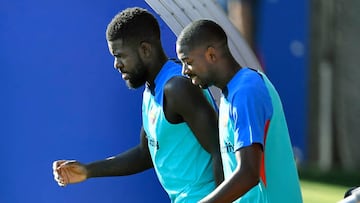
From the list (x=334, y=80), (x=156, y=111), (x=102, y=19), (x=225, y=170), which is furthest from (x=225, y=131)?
(x=334, y=80)

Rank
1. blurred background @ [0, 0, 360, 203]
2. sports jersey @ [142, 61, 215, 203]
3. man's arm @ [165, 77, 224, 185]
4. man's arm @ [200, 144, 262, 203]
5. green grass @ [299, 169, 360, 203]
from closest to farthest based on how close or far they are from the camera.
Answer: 1. man's arm @ [200, 144, 262, 203]
2. man's arm @ [165, 77, 224, 185]
3. sports jersey @ [142, 61, 215, 203]
4. blurred background @ [0, 0, 360, 203]
5. green grass @ [299, 169, 360, 203]

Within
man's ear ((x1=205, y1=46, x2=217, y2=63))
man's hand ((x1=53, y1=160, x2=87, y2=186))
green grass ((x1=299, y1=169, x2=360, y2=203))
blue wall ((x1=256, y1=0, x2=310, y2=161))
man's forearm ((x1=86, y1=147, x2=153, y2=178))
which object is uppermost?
man's ear ((x1=205, y1=46, x2=217, y2=63))

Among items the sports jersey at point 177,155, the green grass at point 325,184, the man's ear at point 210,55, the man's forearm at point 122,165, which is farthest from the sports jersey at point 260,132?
the green grass at point 325,184

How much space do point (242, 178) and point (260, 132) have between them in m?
0.20

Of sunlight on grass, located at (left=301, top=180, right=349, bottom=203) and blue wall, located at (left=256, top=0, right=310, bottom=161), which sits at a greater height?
blue wall, located at (left=256, top=0, right=310, bottom=161)

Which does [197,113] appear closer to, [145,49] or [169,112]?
[169,112]

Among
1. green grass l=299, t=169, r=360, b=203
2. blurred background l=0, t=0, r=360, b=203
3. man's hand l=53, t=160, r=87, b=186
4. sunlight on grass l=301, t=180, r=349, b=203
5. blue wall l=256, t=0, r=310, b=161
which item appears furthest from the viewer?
blue wall l=256, t=0, r=310, b=161

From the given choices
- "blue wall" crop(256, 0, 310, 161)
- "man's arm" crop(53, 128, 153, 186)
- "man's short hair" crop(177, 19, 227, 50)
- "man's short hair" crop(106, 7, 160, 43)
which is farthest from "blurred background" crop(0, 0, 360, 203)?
"blue wall" crop(256, 0, 310, 161)

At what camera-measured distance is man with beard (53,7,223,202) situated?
16.4ft

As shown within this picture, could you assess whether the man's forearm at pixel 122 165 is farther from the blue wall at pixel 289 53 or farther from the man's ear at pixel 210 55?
the blue wall at pixel 289 53

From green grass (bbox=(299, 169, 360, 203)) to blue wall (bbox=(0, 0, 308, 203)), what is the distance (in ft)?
12.8

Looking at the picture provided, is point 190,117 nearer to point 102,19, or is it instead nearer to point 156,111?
point 156,111

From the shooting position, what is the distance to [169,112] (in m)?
5.05

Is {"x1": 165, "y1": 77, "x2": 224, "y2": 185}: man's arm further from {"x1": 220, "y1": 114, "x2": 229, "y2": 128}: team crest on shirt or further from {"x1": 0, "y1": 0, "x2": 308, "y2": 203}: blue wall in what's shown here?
{"x1": 0, "y1": 0, "x2": 308, "y2": 203}: blue wall
